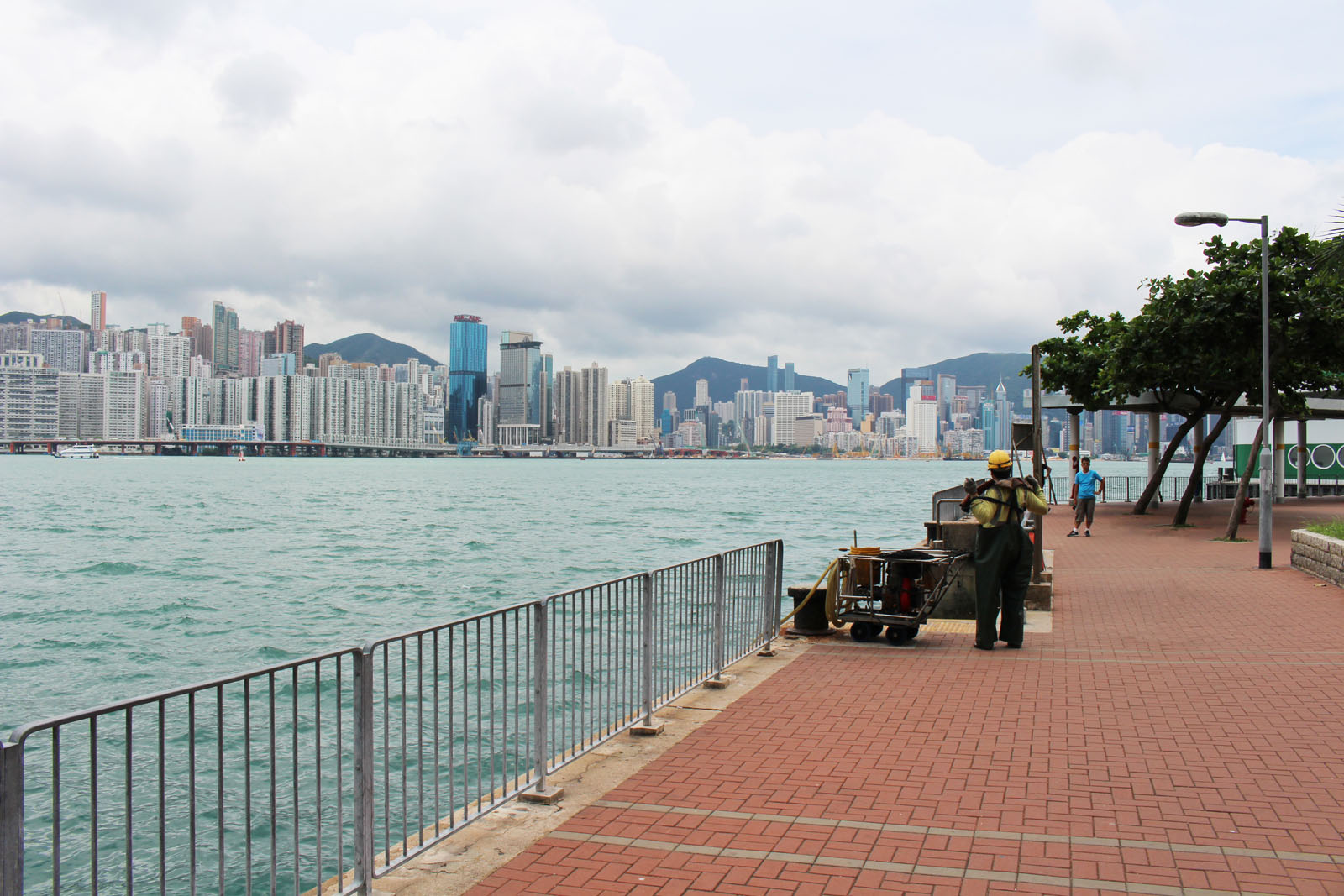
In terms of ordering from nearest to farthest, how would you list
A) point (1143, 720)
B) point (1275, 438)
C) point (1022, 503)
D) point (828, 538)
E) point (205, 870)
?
point (1143, 720), point (205, 870), point (1022, 503), point (1275, 438), point (828, 538)

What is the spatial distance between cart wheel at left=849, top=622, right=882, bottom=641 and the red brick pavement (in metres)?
0.30

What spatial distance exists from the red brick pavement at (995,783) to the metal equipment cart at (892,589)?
0.31m

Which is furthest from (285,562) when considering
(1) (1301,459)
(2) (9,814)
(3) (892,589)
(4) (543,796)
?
(1) (1301,459)

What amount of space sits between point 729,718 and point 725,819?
2.14 metres

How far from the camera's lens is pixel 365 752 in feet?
14.8

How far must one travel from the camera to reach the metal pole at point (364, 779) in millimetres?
4426

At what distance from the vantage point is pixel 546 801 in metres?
5.68

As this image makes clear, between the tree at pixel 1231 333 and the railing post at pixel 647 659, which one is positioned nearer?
the railing post at pixel 647 659

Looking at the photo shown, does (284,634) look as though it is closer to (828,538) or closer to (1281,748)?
(1281,748)

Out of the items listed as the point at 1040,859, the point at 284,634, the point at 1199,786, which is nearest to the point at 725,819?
the point at 1040,859

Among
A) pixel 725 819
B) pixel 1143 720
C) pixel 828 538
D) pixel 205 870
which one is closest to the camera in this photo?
pixel 725 819

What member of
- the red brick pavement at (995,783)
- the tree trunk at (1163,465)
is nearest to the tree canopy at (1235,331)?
the tree trunk at (1163,465)

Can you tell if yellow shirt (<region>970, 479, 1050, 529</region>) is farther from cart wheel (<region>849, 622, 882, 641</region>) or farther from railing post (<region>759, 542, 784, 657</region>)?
railing post (<region>759, 542, 784, 657</region>)

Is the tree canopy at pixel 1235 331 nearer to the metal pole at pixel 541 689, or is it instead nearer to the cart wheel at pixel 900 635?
the cart wheel at pixel 900 635
